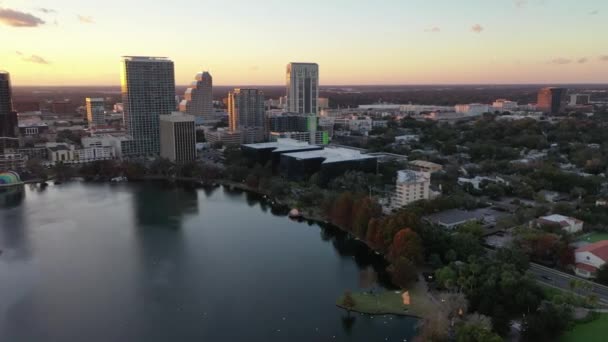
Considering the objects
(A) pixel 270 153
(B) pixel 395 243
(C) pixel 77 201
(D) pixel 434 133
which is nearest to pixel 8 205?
(C) pixel 77 201

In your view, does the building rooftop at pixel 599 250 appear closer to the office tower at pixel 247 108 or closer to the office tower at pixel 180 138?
the office tower at pixel 180 138

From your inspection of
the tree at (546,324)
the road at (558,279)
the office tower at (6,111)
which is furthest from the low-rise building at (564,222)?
the office tower at (6,111)

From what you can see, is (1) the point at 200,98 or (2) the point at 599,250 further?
(1) the point at 200,98

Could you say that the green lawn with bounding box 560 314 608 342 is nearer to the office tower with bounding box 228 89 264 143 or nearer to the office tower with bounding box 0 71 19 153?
the office tower with bounding box 228 89 264 143

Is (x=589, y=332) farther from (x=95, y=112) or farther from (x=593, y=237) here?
(x=95, y=112)

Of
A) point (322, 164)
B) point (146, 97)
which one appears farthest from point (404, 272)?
point (146, 97)

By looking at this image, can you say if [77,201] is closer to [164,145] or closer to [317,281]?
[164,145]

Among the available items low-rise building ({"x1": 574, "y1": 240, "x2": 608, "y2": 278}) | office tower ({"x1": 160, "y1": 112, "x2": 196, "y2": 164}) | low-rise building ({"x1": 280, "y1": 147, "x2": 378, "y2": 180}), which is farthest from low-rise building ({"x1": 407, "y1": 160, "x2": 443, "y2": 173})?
office tower ({"x1": 160, "y1": 112, "x2": 196, "y2": 164})
